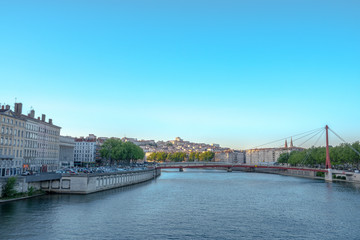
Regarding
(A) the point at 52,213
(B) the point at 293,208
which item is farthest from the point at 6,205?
(B) the point at 293,208

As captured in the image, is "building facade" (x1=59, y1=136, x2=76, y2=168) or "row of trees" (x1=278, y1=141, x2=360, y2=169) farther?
"building facade" (x1=59, y1=136, x2=76, y2=168)

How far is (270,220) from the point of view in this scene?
3922cm

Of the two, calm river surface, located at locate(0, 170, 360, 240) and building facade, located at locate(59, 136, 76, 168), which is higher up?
building facade, located at locate(59, 136, 76, 168)

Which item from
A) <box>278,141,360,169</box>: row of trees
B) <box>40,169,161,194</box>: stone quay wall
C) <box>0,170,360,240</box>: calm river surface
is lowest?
<box>0,170,360,240</box>: calm river surface

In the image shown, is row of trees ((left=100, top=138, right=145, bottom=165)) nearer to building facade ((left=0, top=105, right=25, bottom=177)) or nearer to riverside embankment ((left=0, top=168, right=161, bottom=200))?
building facade ((left=0, top=105, right=25, bottom=177))

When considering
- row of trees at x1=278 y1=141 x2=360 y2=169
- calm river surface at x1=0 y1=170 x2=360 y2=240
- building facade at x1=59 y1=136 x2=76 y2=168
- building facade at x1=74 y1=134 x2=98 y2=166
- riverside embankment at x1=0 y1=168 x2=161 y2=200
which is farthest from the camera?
building facade at x1=74 y1=134 x2=98 y2=166

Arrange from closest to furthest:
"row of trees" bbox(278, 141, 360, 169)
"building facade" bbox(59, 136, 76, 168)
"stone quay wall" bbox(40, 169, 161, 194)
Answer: "stone quay wall" bbox(40, 169, 161, 194) < "row of trees" bbox(278, 141, 360, 169) < "building facade" bbox(59, 136, 76, 168)

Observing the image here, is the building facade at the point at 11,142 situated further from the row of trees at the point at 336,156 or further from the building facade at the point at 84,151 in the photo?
the row of trees at the point at 336,156

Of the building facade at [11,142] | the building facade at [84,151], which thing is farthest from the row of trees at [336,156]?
the building facade at [84,151]

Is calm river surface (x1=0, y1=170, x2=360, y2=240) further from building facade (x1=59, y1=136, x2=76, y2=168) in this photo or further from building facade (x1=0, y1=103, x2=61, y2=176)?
building facade (x1=59, y1=136, x2=76, y2=168)

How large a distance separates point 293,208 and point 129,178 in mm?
44970

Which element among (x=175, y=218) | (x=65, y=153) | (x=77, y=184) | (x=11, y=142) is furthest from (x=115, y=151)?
(x=175, y=218)

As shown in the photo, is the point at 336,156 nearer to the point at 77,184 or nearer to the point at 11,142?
the point at 77,184

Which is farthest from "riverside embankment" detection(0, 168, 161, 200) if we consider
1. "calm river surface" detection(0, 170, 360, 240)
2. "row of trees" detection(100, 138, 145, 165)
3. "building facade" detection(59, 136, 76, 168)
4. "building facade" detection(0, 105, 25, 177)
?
"row of trees" detection(100, 138, 145, 165)
